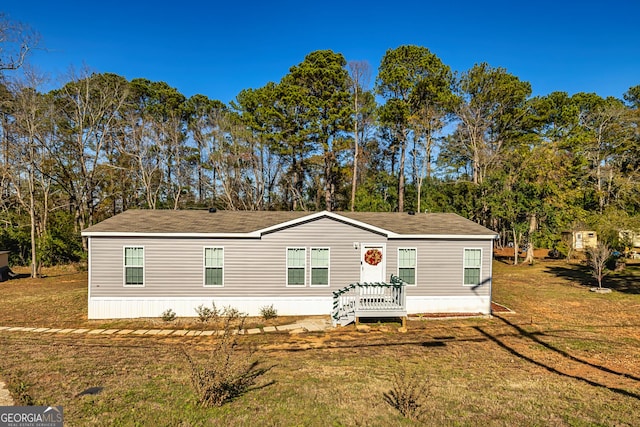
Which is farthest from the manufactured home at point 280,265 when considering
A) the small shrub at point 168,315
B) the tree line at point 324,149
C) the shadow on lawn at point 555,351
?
the tree line at point 324,149

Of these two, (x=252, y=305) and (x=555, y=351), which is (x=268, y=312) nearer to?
(x=252, y=305)

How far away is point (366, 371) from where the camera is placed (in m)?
7.88

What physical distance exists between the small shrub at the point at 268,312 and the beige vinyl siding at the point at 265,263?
1.55 ft

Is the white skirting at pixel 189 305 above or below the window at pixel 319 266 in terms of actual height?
below

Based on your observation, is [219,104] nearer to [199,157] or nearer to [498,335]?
[199,157]

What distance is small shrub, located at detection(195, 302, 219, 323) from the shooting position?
12193 millimetres

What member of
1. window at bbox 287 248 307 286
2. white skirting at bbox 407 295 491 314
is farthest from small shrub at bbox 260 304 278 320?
white skirting at bbox 407 295 491 314

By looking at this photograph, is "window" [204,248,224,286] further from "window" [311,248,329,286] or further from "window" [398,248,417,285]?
"window" [398,248,417,285]

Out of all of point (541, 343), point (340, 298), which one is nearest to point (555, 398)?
point (541, 343)

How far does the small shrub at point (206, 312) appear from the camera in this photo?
480 inches

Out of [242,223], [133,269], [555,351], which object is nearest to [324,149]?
[242,223]

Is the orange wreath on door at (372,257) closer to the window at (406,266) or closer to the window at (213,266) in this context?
the window at (406,266)

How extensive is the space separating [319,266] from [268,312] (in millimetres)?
2496

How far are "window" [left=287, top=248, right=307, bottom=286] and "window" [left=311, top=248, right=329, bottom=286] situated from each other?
1.12ft
